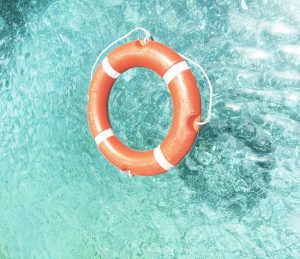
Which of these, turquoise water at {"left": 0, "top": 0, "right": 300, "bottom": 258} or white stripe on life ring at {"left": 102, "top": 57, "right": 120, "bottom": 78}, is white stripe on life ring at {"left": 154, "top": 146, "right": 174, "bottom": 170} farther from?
white stripe on life ring at {"left": 102, "top": 57, "right": 120, "bottom": 78}

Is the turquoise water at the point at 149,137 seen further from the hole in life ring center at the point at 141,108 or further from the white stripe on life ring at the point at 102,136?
the white stripe on life ring at the point at 102,136

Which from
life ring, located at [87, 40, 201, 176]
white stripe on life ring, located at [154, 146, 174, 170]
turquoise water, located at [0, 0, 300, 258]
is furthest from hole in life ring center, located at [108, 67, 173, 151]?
white stripe on life ring, located at [154, 146, 174, 170]

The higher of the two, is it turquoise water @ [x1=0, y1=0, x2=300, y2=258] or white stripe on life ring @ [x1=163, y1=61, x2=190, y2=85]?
white stripe on life ring @ [x1=163, y1=61, x2=190, y2=85]

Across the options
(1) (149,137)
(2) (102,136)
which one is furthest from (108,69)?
(1) (149,137)

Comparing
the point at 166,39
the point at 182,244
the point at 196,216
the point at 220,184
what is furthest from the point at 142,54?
the point at 182,244

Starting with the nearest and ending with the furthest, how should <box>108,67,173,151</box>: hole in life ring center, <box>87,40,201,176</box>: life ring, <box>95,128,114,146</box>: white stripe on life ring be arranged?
<box>87,40,201,176</box>: life ring < <box>95,128,114,146</box>: white stripe on life ring < <box>108,67,173,151</box>: hole in life ring center

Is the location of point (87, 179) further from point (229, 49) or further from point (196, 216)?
point (229, 49)

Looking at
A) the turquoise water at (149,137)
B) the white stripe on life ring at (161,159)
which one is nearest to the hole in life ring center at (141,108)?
the turquoise water at (149,137)
